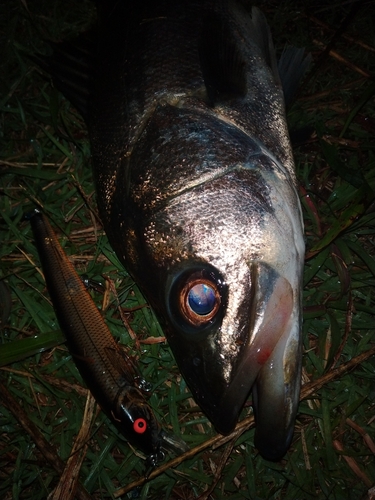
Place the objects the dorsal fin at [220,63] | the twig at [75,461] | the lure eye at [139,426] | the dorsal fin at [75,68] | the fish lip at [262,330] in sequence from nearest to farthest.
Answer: the fish lip at [262,330]
the dorsal fin at [220,63]
the lure eye at [139,426]
the twig at [75,461]
the dorsal fin at [75,68]

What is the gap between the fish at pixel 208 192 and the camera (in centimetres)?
182

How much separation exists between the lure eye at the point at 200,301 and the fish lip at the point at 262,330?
0.57 feet

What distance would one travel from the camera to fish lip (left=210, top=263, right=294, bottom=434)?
1.77 metres

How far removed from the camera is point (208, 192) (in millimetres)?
1967

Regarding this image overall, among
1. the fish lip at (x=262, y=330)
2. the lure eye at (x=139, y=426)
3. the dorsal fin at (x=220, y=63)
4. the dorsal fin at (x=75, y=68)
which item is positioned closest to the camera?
the fish lip at (x=262, y=330)

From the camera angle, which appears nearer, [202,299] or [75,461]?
[202,299]

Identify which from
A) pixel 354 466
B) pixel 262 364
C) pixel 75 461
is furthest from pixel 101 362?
pixel 354 466

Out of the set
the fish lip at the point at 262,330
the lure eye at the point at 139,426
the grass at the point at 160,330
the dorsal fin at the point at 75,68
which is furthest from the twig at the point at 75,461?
the dorsal fin at the point at 75,68

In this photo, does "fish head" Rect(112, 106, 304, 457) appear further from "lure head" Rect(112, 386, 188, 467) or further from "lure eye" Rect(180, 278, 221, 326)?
"lure head" Rect(112, 386, 188, 467)

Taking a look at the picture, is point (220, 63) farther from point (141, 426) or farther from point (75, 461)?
point (75, 461)

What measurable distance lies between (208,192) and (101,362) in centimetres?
120

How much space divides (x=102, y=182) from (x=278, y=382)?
1.32 m

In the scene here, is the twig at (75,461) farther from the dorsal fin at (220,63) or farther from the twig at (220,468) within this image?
the dorsal fin at (220,63)

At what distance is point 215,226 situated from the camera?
191 centimetres
